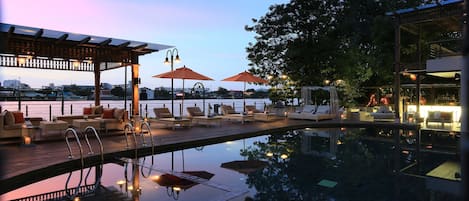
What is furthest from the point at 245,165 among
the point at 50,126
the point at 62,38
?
the point at 62,38

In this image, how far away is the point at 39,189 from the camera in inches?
203

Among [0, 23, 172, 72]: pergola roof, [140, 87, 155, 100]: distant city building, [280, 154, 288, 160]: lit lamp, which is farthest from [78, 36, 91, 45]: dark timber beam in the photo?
[140, 87, 155, 100]: distant city building

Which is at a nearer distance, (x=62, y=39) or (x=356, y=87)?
(x=62, y=39)

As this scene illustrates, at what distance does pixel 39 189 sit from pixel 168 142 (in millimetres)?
3619

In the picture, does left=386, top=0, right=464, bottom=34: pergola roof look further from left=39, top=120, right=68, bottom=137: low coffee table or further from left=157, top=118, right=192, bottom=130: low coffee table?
left=39, top=120, right=68, bottom=137: low coffee table

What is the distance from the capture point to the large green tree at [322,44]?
18.7 meters

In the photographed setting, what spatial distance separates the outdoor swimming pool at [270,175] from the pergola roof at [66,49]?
515cm

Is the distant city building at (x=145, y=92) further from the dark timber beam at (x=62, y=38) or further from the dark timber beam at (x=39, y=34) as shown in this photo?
the dark timber beam at (x=39, y=34)

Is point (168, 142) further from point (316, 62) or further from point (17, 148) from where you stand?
point (316, 62)

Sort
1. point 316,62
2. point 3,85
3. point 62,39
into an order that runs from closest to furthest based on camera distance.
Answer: point 3,85 → point 62,39 → point 316,62

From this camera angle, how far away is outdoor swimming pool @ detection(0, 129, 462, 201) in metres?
5.18

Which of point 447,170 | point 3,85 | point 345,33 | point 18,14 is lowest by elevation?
point 447,170

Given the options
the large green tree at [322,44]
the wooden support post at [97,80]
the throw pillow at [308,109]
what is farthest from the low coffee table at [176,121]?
the large green tree at [322,44]

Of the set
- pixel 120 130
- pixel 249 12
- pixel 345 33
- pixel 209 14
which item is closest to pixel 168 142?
pixel 120 130
